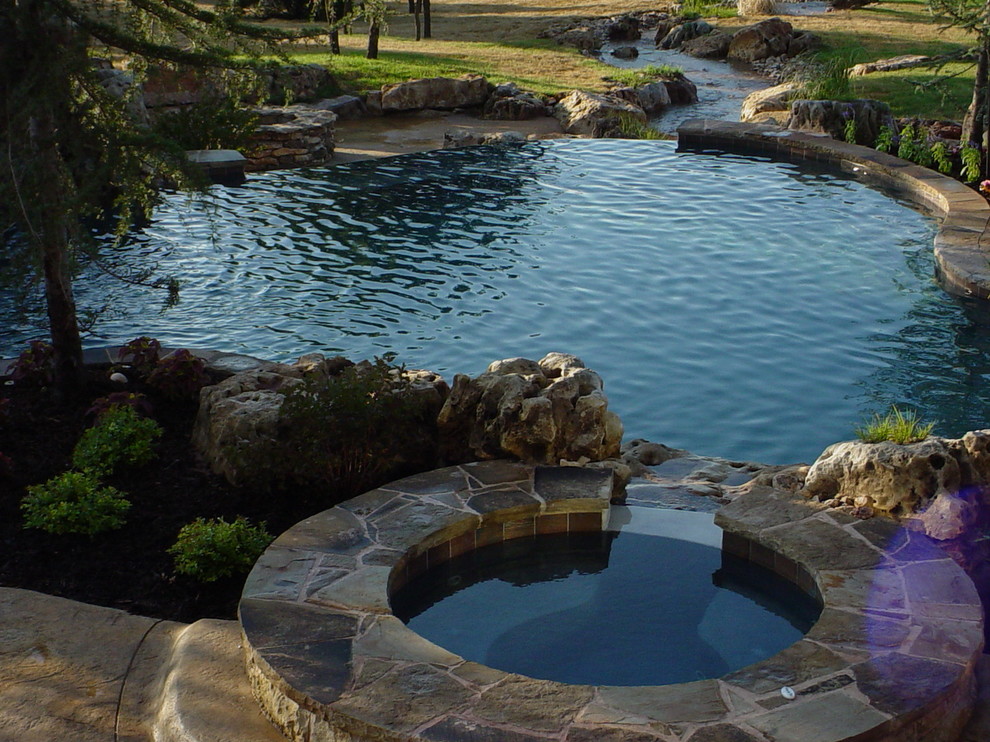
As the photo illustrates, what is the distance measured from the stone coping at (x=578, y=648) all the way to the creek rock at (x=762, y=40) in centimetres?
2682

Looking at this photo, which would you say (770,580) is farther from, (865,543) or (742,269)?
(742,269)

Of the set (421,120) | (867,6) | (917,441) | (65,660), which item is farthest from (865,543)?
(867,6)

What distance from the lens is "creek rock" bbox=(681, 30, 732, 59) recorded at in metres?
32.3

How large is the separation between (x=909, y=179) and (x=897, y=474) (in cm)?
1173

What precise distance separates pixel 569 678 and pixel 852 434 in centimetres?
503

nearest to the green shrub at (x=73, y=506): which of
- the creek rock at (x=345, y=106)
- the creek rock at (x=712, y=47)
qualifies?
the creek rock at (x=345, y=106)

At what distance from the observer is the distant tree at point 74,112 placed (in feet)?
23.7

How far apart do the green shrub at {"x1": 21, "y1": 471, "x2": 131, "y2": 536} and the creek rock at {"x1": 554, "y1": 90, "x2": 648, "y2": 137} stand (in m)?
15.9

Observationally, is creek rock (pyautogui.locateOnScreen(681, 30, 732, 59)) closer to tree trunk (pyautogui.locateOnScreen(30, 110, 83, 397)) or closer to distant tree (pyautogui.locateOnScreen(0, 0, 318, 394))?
distant tree (pyautogui.locateOnScreen(0, 0, 318, 394))

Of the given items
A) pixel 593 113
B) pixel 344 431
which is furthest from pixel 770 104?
pixel 344 431

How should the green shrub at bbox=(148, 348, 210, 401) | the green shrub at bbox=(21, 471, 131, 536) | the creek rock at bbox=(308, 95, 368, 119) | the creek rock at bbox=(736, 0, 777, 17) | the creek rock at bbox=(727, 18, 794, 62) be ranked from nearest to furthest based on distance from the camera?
the green shrub at bbox=(21, 471, 131, 536), the green shrub at bbox=(148, 348, 210, 401), the creek rock at bbox=(308, 95, 368, 119), the creek rock at bbox=(727, 18, 794, 62), the creek rock at bbox=(736, 0, 777, 17)

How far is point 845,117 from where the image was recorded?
19.9 meters

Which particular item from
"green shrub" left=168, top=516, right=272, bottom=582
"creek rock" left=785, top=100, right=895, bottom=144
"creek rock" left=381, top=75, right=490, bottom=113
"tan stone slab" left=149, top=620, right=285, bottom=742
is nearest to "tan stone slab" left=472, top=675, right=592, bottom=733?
"tan stone slab" left=149, top=620, right=285, bottom=742

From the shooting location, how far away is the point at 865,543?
6625 millimetres
